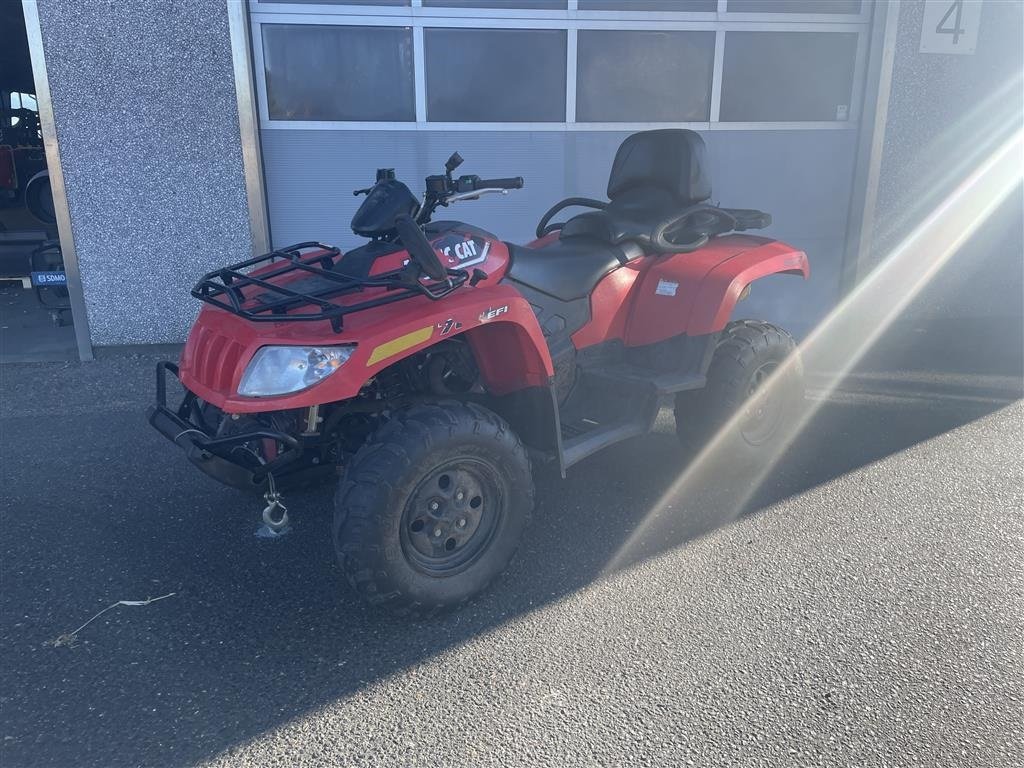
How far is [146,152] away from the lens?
5891 mm

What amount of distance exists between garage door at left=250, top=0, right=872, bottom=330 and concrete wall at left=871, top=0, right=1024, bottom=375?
408 mm

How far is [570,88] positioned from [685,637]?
16.1 ft

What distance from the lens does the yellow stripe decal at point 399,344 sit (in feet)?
8.45

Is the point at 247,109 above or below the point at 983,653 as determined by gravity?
above

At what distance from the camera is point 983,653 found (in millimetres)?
2645

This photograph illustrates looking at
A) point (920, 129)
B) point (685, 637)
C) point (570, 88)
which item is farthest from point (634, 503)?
point (920, 129)

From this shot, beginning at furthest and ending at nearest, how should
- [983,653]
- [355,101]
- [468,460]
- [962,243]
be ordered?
[962,243]
[355,101]
[468,460]
[983,653]

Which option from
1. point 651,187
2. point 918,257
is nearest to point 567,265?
point 651,187

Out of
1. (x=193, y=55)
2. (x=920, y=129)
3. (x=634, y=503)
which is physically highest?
(x=193, y=55)

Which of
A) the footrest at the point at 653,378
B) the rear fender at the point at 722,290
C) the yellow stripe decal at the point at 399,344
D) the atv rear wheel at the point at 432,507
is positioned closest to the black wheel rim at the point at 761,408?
the footrest at the point at 653,378

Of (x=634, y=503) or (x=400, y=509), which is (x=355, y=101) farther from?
(x=400, y=509)

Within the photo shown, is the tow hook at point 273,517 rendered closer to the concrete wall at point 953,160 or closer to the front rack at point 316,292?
the front rack at point 316,292

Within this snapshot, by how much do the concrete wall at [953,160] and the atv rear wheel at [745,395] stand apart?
2668mm

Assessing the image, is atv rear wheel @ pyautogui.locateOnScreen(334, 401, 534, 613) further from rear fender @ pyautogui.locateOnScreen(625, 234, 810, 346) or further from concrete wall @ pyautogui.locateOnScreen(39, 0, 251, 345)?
concrete wall @ pyautogui.locateOnScreen(39, 0, 251, 345)
